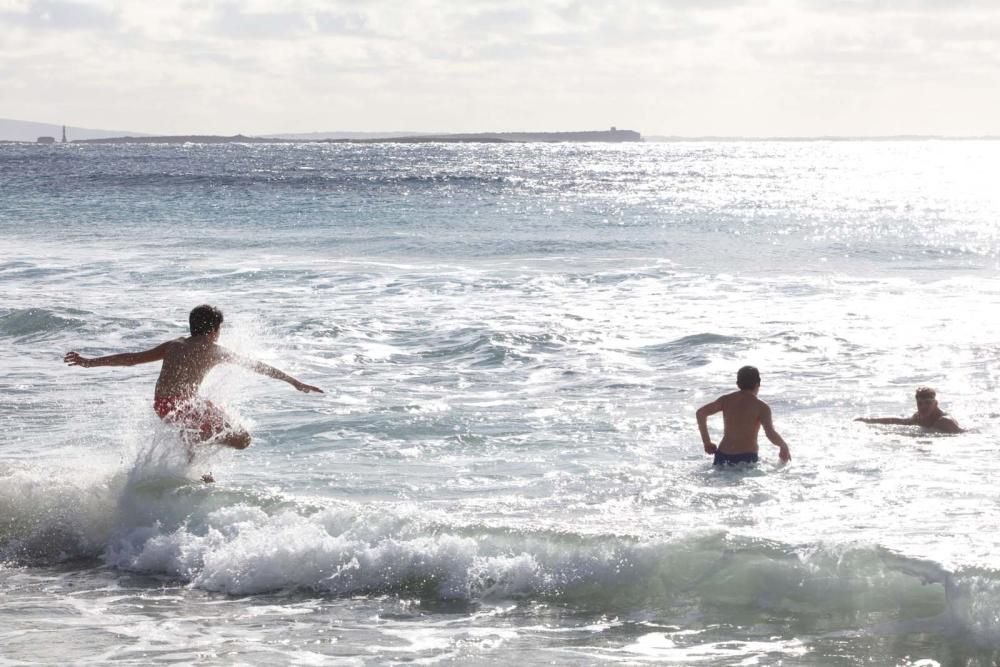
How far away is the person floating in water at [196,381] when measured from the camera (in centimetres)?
912

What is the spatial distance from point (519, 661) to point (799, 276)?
2101cm

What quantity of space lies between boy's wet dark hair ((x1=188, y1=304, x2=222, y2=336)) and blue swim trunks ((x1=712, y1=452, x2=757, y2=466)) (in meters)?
4.43

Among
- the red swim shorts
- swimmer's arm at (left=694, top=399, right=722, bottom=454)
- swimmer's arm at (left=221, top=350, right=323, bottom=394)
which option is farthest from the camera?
swimmer's arm at (left=694, top=399, right=722, bottom=454)

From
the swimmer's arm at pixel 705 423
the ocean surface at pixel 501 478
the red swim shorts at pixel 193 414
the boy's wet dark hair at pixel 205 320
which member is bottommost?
the ocean surface at pixel 501 478

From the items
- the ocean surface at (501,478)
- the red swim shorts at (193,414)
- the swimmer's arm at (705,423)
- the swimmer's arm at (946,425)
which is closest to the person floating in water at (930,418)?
the swimmer's arm at (946,425)

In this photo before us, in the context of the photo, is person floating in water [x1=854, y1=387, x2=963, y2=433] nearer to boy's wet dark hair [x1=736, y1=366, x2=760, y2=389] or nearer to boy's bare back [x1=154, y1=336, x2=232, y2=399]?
boy's wet dark hair [x1=736, y1=366, x2=760, y2=389]

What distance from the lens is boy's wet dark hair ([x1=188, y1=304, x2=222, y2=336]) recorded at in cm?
917

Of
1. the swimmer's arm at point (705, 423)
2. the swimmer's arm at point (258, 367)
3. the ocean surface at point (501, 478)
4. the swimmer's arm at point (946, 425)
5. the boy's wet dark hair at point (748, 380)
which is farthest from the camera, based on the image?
the swimmer's arm at point (946, 425)

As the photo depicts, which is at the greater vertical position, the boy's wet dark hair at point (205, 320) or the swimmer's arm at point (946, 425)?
the boy's wet dark hair at point (205, 320)

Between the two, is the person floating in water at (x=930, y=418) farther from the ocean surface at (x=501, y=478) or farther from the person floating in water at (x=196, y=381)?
the person floating in water at (x=196, y=381)

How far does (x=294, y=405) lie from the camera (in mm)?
13188

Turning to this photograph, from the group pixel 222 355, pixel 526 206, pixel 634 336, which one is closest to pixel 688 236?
pixel 526 206

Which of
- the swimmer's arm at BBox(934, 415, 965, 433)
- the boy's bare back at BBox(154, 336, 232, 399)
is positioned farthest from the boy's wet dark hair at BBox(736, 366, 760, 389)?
the boy's bare back at BBox(154, 336, 232, 399)

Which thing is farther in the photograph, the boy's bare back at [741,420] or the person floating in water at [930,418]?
the person floating in water at [930,418]
